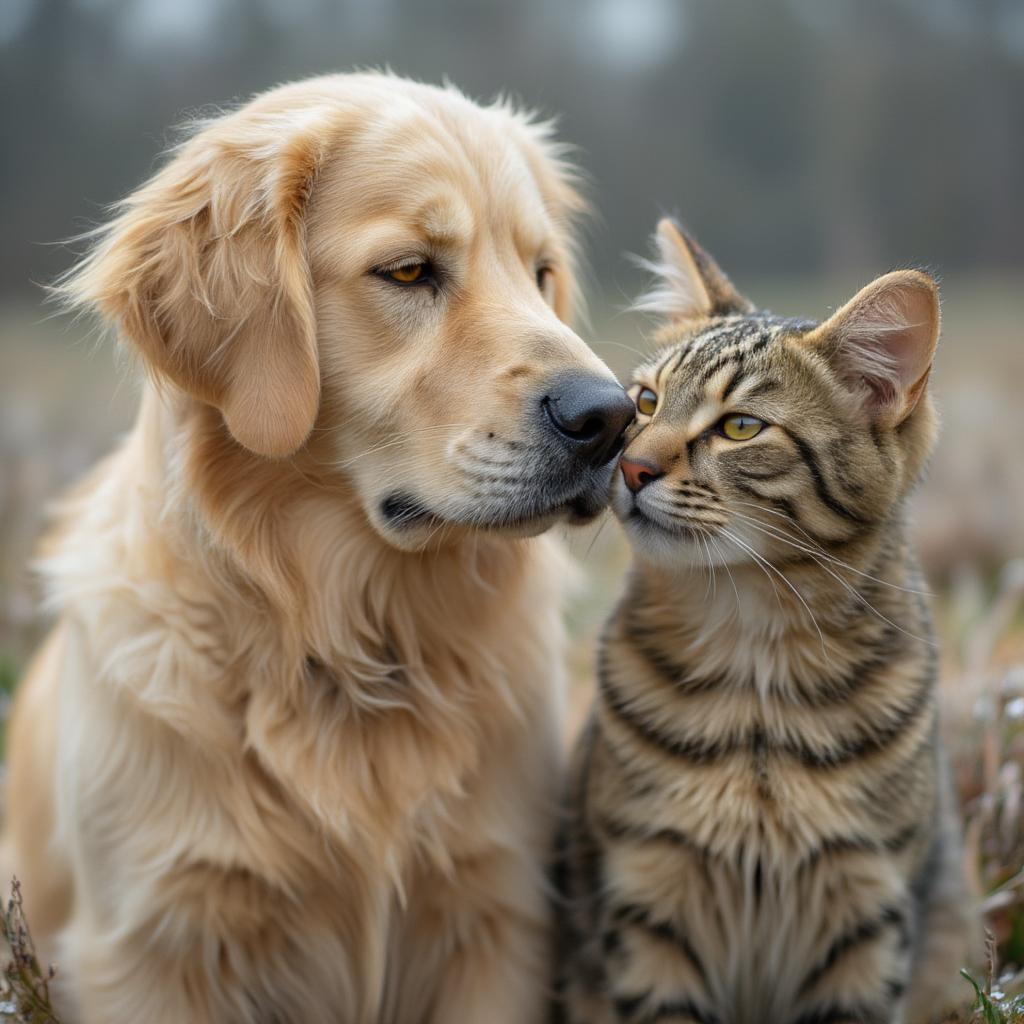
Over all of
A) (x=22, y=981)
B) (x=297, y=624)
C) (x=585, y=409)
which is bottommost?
(x=22, y=981)

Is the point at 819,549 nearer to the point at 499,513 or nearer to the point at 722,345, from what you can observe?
the point at 722,345

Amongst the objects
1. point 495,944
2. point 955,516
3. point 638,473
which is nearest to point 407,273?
point 638,473

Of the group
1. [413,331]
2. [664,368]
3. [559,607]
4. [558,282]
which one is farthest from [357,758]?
[558,282]

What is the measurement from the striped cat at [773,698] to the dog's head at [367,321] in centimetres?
32

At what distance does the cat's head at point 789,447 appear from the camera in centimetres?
258

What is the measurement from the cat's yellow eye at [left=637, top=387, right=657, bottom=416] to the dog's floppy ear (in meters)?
0.84

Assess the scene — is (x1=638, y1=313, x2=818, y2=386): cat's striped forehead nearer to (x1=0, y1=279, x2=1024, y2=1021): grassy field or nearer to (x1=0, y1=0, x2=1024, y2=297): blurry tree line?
(x1=0, y1=279, x2=1024, y2=1021): grassy field

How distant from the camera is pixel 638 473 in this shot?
8.73ft

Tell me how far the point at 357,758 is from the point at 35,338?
7944mm

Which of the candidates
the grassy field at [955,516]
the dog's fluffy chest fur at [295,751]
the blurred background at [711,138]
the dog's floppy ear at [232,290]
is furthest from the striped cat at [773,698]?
the blurred background at [711,138]

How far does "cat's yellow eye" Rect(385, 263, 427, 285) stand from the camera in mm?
2609

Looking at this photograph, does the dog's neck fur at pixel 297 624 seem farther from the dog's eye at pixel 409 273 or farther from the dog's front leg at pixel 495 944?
the dog's eye at pixel 409 273

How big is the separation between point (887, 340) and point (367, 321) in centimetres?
114

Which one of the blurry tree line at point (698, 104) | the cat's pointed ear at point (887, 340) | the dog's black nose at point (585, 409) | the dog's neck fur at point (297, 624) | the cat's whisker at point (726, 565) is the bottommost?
the dog's neck fur at point (297, 624)
